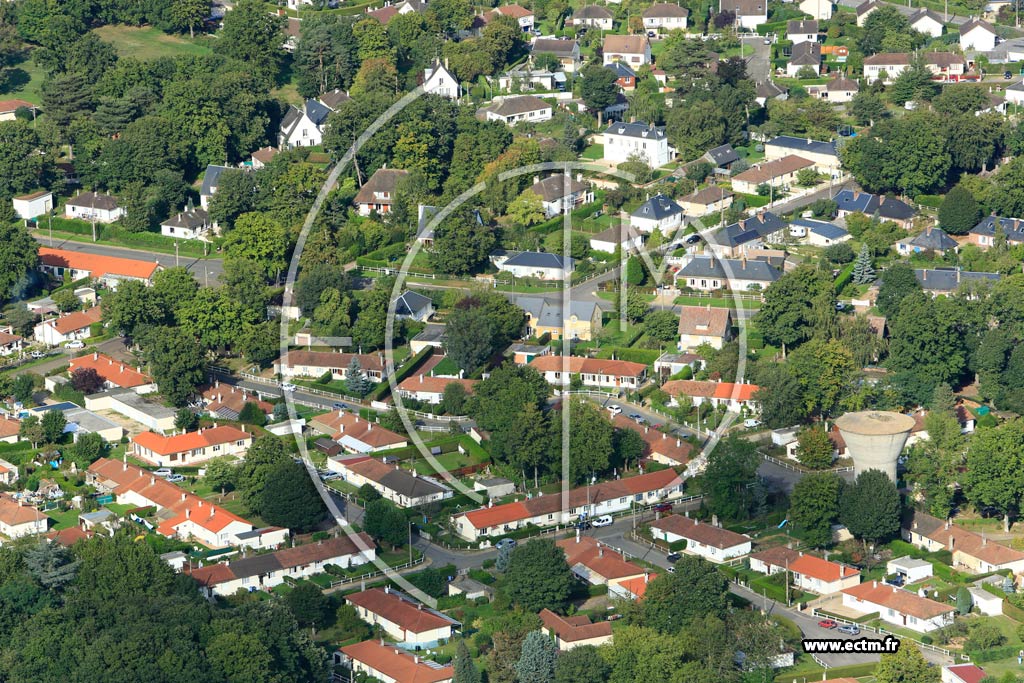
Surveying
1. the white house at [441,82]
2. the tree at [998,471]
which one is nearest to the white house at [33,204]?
the white house at [441,82]

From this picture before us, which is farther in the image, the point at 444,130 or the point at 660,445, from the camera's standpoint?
the point at 444,130

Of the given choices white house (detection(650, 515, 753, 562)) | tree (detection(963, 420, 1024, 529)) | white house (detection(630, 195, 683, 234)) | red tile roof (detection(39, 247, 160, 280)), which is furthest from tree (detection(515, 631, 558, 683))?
red tile roof (detection(39, 247, 160, 280))

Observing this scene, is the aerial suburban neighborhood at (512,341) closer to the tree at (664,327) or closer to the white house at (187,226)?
the tree at (664,327)

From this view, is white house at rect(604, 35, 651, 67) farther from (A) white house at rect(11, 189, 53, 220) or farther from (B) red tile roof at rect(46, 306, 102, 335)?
(B) red tile roof at rect(46, 306, 102, 335)

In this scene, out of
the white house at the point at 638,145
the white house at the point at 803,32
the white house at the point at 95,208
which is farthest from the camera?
the white house at the point at 803,32

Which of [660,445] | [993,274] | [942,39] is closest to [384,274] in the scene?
[660,445]

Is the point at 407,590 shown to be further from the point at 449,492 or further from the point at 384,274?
the point at 384,274
